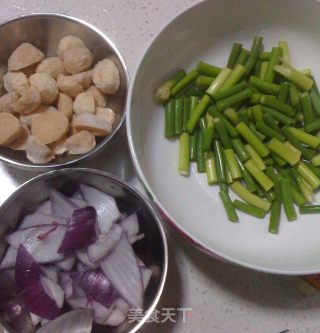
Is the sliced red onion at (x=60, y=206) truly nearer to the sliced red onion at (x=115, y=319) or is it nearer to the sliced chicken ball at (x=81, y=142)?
the sliced chicken ball at (x=81, y=142)

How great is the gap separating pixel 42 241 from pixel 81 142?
24 cm

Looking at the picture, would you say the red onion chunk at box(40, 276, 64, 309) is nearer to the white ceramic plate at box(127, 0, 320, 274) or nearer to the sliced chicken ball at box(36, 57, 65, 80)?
the white ceramic plate at box(127, 0, 320, 274)

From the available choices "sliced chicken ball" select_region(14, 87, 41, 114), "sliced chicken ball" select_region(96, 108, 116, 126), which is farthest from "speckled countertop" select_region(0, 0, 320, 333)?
"sliced chicken ball" select_region(14, 87, 41, 114)

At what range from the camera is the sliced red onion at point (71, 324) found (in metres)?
0.98

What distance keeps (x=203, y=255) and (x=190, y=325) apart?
17cm

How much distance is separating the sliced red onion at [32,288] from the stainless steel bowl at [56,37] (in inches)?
9.6

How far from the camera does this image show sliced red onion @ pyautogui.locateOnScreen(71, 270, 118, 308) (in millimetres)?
1021

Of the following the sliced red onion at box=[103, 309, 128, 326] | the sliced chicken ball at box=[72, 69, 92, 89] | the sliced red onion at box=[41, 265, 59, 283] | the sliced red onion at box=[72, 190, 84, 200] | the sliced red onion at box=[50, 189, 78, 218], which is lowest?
the sliced red onion at box=[103, 309, 128, 326]

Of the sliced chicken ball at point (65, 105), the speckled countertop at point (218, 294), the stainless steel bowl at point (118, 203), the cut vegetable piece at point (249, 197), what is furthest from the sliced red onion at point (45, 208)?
the cut vegetable piece at point (249, 197)

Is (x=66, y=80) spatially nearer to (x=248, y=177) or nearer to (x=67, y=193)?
(x=67, y=193)

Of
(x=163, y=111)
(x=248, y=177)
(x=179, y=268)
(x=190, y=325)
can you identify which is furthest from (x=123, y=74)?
(x=190, y=325)

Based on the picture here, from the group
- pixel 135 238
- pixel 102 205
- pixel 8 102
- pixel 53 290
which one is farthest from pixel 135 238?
pixel 8 102

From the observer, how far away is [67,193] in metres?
1.12

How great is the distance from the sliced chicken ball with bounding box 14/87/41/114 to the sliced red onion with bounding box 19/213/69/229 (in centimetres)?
25
